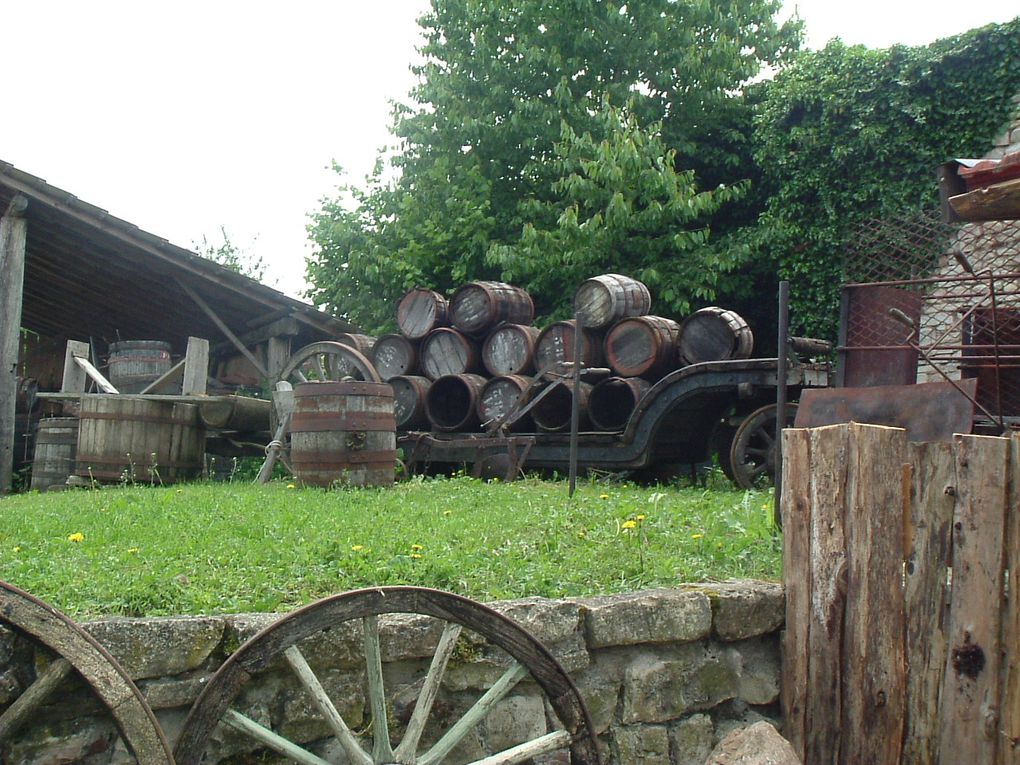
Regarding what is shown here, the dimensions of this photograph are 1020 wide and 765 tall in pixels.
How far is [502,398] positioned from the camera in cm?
973

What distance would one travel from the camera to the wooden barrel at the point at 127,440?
28.5ft

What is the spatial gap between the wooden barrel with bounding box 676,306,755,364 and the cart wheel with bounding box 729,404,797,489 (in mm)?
741

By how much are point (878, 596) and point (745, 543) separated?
1.14 metres

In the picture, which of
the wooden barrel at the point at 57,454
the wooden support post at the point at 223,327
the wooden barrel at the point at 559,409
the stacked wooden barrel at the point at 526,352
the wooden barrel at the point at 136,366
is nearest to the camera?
the stacked wooden barrel at the point at 526,352

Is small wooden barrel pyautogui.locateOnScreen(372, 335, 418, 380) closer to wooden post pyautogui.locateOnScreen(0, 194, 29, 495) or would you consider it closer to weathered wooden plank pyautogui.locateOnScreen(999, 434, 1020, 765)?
wooden post pyautogui.locateOnScreen(0, 194, 29, 495)

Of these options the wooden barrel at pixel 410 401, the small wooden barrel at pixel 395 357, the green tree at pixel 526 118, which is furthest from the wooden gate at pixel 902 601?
the green tree at pixel 526 118

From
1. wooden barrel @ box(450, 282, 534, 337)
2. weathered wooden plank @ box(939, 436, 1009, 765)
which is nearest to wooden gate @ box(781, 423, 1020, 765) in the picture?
weathered wooden plank @ box(939, 436, 1009, 765)

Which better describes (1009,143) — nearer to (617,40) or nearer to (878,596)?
(617,40)

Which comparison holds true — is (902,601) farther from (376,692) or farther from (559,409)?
(559,409)

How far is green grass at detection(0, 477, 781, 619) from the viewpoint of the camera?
3.57 m

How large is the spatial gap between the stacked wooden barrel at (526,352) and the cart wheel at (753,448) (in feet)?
2.69

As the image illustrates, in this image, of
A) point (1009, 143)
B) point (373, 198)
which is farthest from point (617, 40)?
point (1009, 143)

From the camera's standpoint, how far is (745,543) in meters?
4.79

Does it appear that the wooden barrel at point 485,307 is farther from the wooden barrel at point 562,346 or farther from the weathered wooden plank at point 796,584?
the weathered wooden plank at point 796,584
